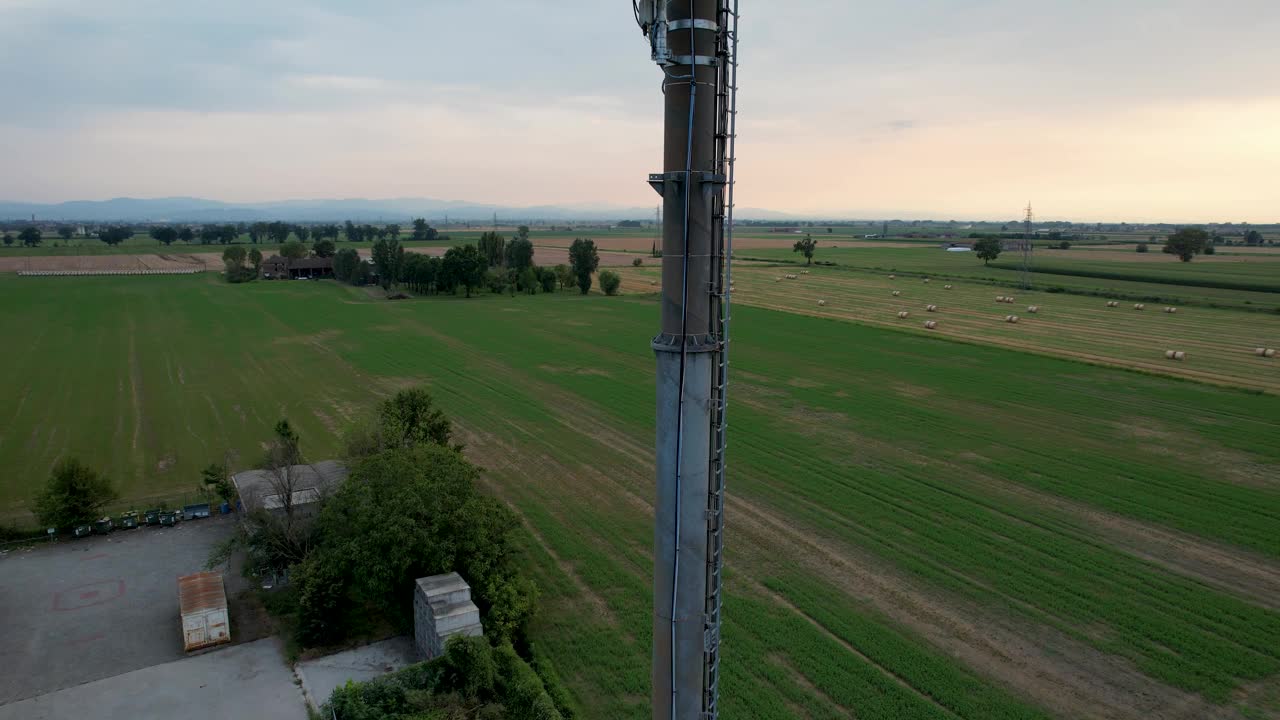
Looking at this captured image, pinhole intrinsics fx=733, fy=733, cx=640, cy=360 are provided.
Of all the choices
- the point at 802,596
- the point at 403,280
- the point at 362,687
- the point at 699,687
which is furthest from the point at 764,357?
the point at 403,280

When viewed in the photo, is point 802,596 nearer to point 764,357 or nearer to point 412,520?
point 412,520

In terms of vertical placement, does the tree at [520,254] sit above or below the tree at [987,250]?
below

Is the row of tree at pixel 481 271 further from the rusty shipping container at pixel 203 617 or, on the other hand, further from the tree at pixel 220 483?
the rusty shipping container at pixel 203 617

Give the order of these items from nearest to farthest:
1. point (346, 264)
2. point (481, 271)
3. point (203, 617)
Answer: point (203, 617) < point (481, 271) < point (346, 264)

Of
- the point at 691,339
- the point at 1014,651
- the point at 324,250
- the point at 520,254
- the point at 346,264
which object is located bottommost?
the point at 1014,651

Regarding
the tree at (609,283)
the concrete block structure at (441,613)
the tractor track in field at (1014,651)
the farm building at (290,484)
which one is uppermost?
the tree at (609,283)

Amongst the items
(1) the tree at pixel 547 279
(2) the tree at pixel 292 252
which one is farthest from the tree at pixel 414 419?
(2) the tree at pixel 292 252

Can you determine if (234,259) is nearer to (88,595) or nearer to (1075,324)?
(88,595)

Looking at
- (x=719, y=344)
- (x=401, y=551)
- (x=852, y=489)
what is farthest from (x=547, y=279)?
(x=719, y=344)
